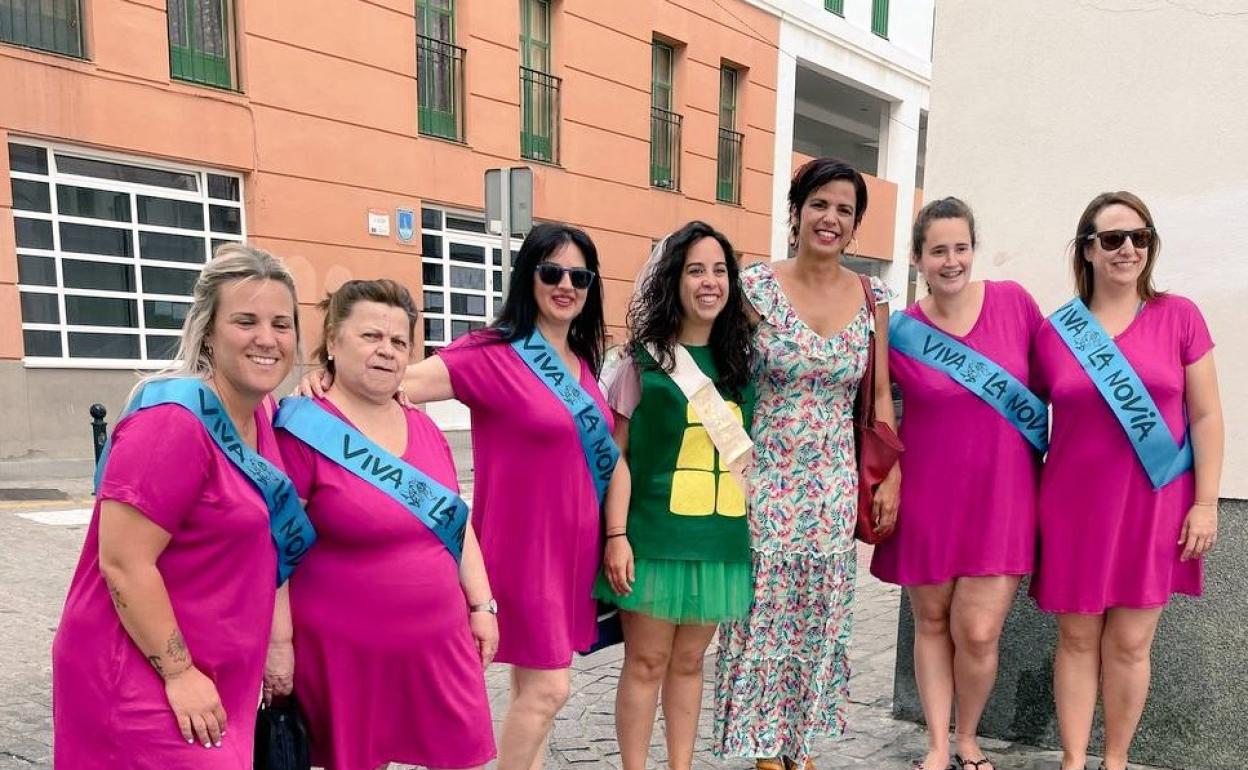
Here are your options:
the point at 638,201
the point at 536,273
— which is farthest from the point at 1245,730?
the point at 638,201

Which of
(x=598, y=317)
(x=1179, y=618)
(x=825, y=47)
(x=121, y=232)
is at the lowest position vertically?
(x=1179, y=618)

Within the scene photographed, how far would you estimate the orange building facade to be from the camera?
8859mm

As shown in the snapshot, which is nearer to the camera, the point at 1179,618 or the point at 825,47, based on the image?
the point at 1179,618

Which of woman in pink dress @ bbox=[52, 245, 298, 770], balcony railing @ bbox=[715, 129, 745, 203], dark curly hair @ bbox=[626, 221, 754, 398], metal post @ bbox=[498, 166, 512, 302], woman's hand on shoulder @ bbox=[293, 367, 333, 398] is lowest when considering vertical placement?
woman in pink dress @ bbox=[52, 245, 298, 770]

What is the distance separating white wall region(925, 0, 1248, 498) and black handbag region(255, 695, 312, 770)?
2.94m

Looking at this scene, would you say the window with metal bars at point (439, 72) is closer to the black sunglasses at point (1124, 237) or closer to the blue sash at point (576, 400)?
the blue sash at point (576, 400)

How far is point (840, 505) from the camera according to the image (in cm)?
279

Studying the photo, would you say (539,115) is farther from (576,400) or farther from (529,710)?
(529,710)

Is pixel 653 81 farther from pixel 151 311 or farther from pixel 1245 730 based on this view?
pixel 1245 730

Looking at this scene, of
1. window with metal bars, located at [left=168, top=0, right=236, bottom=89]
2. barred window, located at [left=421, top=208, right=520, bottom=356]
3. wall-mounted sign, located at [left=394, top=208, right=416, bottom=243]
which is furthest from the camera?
barred window, located at [left=421, top=208, right=520, bottom=356]

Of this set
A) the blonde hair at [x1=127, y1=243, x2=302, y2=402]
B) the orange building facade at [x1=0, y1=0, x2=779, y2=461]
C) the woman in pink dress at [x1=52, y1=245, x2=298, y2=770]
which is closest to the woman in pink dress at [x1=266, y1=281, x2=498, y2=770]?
the woman in pink dress at [x1=52, y1=245, x2=298, y2=770]

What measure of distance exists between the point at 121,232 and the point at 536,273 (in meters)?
8.85

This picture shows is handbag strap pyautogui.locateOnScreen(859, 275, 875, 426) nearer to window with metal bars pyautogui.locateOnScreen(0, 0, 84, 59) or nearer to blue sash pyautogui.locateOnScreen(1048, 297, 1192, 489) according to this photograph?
blue sash pyautogui.locateOnScreen(1048, 297, 1192, 489)

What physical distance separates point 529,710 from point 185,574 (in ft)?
3.98
